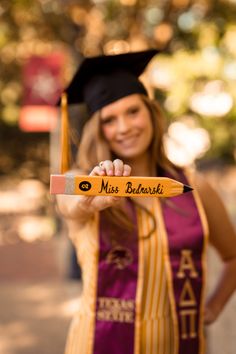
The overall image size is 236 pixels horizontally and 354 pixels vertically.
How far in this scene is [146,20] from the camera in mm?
9578

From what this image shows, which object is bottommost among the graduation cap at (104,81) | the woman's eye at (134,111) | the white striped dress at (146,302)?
the white striped dress at (146,302)

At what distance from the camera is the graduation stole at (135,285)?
85.6 inches

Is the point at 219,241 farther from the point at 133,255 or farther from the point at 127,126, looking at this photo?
the point at 127,126

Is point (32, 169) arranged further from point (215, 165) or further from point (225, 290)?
point (225, 290)

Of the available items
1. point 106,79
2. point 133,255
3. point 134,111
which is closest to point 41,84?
point 106,79

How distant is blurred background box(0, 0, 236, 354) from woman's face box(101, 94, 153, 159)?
152 centimetres

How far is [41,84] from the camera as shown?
30.1 ft

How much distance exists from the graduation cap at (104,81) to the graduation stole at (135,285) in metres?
0.43

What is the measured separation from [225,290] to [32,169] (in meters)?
17.3

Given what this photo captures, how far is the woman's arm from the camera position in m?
2.46

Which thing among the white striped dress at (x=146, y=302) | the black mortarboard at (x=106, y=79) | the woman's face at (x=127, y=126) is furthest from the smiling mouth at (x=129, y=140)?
the white striped dress at (x=146, y=302)

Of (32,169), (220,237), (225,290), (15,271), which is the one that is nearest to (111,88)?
(220,237)

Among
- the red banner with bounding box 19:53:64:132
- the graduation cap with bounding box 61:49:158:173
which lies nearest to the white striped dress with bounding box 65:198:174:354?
the graduation cap with bounding box 61:49:158:173

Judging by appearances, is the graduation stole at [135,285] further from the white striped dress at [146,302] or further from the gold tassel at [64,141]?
the gold tassel at [64,141]
